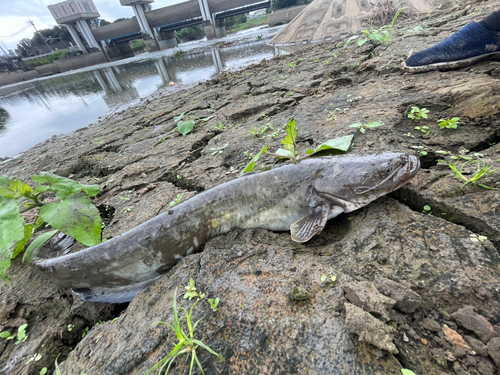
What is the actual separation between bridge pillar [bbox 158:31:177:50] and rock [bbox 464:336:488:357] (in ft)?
200

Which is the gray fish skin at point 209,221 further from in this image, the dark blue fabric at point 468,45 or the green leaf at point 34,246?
the dark blue fabric at point 468,45

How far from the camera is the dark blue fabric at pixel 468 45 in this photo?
3.08 meters

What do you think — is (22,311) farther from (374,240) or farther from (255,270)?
(374,240)

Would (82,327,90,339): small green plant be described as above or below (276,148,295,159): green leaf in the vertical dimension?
below

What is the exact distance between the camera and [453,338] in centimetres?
115

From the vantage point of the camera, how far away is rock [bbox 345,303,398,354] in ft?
3.78

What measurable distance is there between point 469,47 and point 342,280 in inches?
159

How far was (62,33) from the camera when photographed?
66.9 metres

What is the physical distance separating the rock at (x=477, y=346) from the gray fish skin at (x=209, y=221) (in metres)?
1.10

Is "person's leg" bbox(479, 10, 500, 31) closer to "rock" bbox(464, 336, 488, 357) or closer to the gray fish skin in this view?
the gray fish skin

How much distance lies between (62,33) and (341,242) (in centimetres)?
9939

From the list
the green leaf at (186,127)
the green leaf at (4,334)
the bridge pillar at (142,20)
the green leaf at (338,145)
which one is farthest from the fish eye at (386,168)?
the bridge pillar at (142,20)

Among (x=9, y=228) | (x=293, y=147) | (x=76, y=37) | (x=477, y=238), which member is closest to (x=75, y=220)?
(x=9, y=228)

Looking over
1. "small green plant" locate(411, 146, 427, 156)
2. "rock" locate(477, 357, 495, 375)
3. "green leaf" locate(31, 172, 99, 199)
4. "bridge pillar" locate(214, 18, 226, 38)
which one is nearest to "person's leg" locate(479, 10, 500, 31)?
"small green plant" locate(411, 146, 427, 156)
